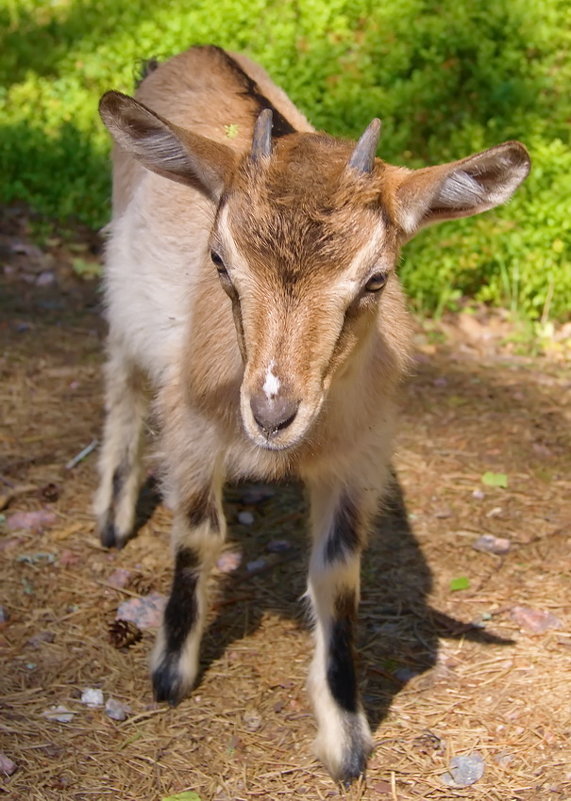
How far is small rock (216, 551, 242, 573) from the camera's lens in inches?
188

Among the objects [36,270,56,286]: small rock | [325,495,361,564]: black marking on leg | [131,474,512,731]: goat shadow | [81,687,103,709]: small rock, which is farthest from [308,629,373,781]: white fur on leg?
[36,270,56,286]: small rock

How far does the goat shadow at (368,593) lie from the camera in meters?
4.16

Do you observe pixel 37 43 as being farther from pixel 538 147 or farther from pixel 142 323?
pixel 142 323

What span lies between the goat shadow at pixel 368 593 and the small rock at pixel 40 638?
1.96ft

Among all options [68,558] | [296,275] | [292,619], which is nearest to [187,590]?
[292,619]

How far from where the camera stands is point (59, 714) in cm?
380

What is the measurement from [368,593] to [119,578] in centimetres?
105

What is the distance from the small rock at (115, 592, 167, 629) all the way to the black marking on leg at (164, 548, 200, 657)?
277 millimetres

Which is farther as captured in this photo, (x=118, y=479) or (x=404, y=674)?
(x=118, y=479)

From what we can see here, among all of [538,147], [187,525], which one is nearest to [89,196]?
[538,147]

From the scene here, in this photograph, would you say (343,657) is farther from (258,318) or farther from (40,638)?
(258,318)

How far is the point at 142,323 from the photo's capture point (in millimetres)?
4457

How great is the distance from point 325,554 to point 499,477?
170cm

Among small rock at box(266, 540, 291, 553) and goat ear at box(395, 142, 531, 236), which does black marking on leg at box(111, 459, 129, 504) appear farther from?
goat ear at box(395, 142, 531, 236)
